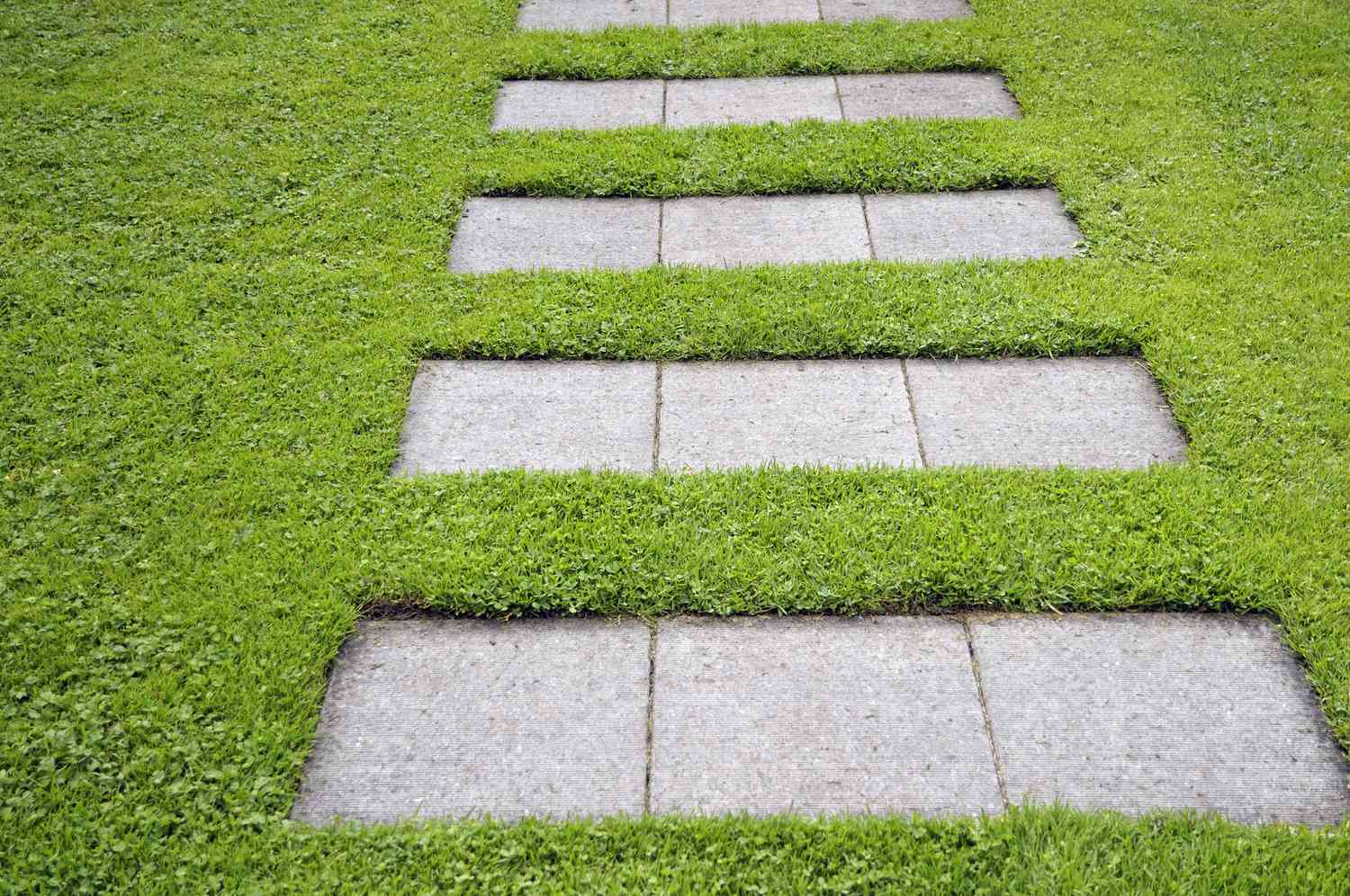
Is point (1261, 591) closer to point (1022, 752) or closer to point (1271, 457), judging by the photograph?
point (1271, 457)

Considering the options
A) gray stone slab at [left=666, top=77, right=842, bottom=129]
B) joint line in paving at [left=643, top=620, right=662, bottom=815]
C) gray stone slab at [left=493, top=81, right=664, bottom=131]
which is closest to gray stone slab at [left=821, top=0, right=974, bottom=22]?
gray stone slab at [left=666, top=77, right=842, bottom=129]

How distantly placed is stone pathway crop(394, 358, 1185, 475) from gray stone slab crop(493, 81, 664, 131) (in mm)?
2142

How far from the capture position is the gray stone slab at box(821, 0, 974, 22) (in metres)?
7.14

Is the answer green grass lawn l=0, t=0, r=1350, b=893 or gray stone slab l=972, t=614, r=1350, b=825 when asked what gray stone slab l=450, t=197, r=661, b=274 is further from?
gray stone slab l=972, t=614, r=1350, b=825

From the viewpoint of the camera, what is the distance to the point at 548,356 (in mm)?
4480

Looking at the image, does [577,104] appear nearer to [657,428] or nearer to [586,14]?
[586,14]

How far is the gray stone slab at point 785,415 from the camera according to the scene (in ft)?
13.2

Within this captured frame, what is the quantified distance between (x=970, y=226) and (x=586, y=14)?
3.27m

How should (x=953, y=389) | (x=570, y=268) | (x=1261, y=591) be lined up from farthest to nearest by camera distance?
(x=570, y=268) < (x=953, y=389) < (x=1261, y=591)

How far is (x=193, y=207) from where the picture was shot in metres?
5.27

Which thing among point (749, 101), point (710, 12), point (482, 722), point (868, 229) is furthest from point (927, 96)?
point (482, 722)

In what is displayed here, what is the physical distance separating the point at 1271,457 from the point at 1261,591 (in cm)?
66

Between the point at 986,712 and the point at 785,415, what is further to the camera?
the point at 785,415

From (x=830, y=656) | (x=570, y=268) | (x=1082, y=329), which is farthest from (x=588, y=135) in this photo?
(x=830, y=656)
